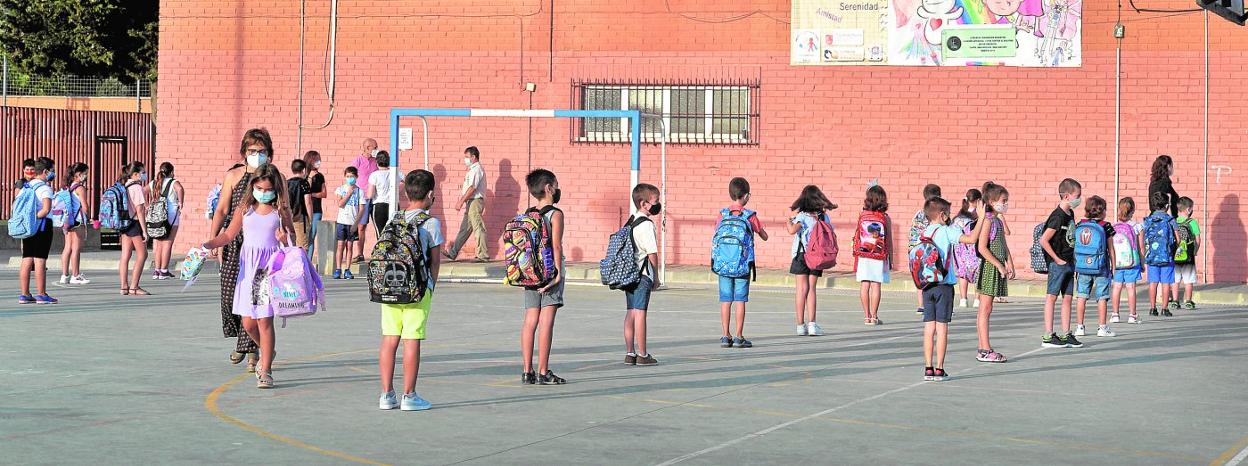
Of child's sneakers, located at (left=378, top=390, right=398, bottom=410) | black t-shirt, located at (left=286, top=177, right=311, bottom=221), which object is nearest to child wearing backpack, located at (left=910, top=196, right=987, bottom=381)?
child's sneakers, located at (left=378, top=390, right=398, bottom=410)

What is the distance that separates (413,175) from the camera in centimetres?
974

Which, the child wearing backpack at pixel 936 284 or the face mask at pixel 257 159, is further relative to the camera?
the child wearing backpack at pixel 936 284

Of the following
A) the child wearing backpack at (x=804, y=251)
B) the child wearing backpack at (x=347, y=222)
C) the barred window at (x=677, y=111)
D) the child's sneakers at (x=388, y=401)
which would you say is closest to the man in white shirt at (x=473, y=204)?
the child wearing backpack at (x=347, y=222)

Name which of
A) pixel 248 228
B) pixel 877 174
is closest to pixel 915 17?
pixel 877 174

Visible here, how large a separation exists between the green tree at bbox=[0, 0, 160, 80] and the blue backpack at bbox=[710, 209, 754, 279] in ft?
66.6

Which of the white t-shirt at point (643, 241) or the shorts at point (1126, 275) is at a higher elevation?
the white t-shirt at point (643, 241)

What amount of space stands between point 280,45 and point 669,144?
251 inches

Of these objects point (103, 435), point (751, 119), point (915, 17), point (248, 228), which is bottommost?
point (103, 435)

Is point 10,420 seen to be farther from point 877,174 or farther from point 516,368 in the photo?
point 877,174

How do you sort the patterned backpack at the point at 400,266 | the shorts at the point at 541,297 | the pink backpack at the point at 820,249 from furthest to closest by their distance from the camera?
the pink backpack at the point at 820,249, the shorts at the point at 541,297, the patterned backpack at the point at 400,266

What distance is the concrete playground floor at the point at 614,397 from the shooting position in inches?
323

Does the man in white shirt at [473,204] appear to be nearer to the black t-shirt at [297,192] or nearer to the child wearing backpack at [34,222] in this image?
the black t-shirt at [297,192]

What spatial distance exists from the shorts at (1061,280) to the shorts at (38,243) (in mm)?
10102

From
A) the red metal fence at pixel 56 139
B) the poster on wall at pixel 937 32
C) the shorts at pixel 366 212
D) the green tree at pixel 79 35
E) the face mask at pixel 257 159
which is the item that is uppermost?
the green tree at pixel 79 35
